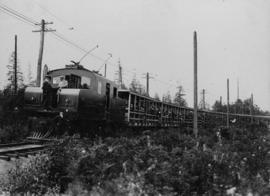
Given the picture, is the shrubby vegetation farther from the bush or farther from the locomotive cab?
the locomotive cab

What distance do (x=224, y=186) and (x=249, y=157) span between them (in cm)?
227

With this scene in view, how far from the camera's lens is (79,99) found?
1087 centimetres

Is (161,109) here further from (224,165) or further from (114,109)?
(224,165)

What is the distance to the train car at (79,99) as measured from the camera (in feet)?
36.0

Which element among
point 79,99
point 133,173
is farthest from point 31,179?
point 79,99

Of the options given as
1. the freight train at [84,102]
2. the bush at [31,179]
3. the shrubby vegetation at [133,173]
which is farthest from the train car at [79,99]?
the bush at [31,179]

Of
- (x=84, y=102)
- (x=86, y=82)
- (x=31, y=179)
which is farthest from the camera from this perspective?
(x=86, y=82)

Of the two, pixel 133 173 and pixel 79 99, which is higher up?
pixel 79 99

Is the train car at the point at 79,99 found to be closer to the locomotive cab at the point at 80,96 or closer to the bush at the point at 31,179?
the locomotive cab at the point at 80,96

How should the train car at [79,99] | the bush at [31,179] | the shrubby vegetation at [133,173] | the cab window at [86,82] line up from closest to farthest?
the shrubby vegetation at [133,173]
the bush at [31,179]
the train car at [79,99]
the cab window at [86,82]

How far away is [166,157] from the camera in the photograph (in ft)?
21.2

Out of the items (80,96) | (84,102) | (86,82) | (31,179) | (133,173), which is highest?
(86,82)

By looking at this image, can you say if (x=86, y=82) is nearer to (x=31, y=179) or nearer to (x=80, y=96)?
(x=80, y=96)

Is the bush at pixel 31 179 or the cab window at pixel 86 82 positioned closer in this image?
the bush at pixel 31 179
